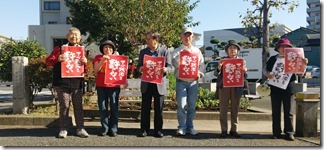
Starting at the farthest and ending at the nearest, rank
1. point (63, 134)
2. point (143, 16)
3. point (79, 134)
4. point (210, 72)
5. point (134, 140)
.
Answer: point (210, 72)
point (143, 16)
point (79, 134)
point (63, 134)
point (134, 140)

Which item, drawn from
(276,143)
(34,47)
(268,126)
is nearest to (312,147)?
(276,143)

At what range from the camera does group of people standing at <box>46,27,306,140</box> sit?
618cm

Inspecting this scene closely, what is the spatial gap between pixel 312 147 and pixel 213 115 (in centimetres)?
315

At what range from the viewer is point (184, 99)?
6.47 m

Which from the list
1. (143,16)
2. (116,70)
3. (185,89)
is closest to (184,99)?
(185,89)

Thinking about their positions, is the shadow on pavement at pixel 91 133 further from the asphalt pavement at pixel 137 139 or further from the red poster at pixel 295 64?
the red poster at pixel 295 64

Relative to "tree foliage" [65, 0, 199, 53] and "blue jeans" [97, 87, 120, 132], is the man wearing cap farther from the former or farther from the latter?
→ "tree foliage" [65, 0, 199, 53]

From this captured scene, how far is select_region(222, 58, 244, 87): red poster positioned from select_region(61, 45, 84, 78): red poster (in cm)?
252

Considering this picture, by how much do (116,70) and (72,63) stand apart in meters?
0.76

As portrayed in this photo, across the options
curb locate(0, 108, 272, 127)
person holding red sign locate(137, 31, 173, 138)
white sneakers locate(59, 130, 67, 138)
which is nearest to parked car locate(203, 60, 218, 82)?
curb locate(0, 108, 272, 127)

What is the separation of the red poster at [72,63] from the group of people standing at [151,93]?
9 cm

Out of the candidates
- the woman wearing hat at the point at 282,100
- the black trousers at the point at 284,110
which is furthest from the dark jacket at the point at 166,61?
the black trousers at the point at 284,110

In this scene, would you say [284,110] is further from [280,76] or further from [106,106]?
[106,106]

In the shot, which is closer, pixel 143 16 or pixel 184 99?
pixel 184 99
